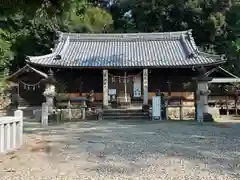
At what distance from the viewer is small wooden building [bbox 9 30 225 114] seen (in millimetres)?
18625

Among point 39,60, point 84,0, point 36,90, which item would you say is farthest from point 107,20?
point 84,0

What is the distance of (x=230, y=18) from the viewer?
107 ft

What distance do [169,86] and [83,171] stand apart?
51.3 ft

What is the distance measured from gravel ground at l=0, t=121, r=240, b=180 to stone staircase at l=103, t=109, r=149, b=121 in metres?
7.37

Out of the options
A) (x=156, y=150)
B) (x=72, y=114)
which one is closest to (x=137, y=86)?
(x=72, y=114)

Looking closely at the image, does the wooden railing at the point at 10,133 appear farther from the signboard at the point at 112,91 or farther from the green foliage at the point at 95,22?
the green foliage at the point at 95,22

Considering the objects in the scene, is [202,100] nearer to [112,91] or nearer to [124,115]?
[124,115]

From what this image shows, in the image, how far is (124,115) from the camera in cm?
1642

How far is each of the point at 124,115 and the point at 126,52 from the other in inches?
227

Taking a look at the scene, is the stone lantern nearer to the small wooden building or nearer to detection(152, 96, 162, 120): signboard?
the small wooden building

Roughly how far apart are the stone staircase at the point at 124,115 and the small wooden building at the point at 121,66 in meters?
2.05

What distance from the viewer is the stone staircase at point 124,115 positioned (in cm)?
1600

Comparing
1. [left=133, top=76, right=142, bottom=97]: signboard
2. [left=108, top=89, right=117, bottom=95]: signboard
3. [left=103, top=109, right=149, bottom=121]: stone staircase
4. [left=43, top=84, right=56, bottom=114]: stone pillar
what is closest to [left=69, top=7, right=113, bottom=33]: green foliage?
[left=108, top=89, right=117, bottom=95]: signboard

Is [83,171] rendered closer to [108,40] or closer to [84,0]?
[84,0]
